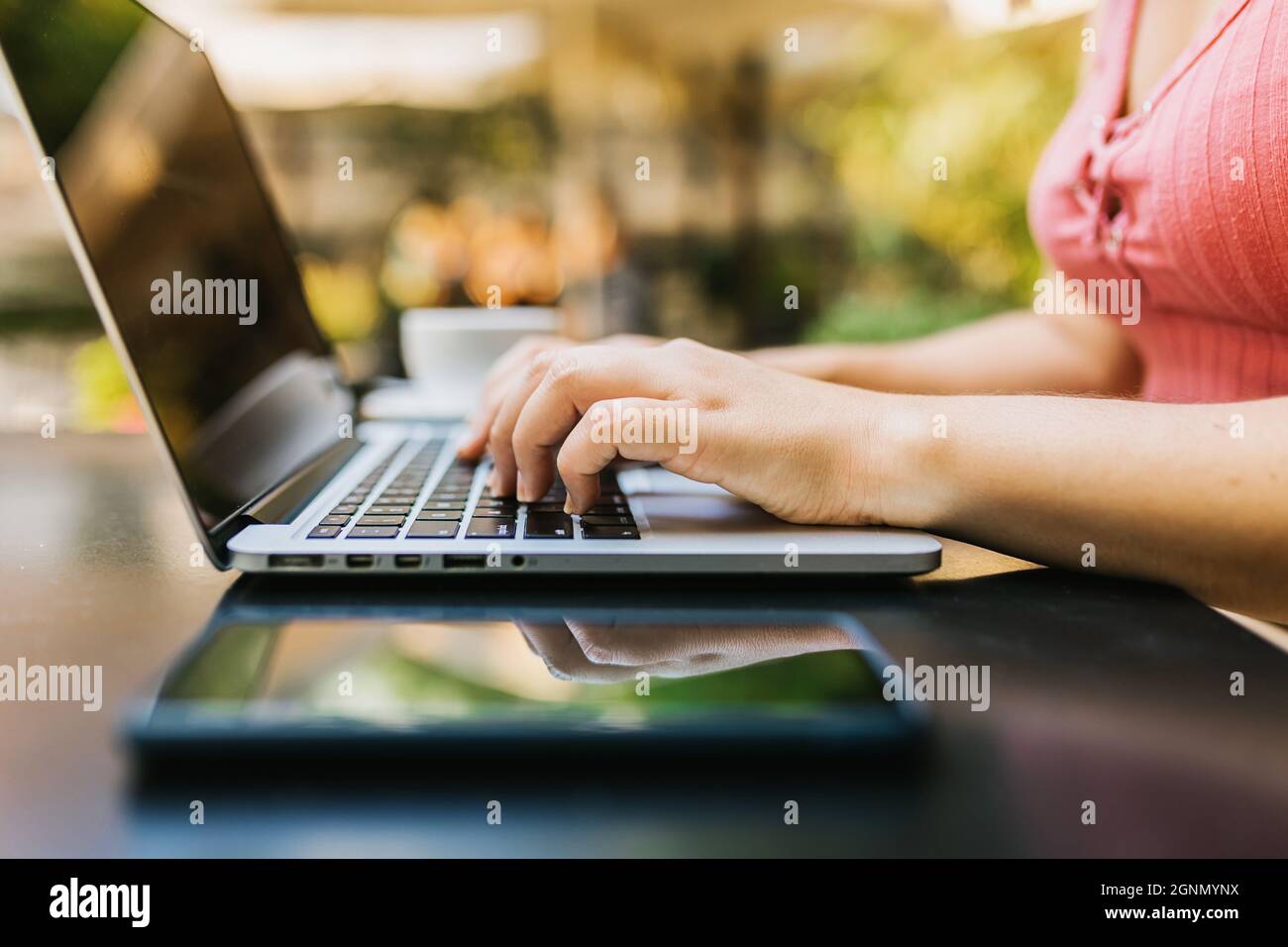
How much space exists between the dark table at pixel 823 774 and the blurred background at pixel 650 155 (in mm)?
2332

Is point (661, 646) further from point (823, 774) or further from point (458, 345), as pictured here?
point (458, 345)

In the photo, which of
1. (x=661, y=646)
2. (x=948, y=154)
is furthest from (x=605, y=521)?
(x=948, y=154)

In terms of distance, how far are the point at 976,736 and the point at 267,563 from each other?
0.32m

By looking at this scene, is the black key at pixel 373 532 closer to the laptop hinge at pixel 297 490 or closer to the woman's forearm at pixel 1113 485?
the laptop hinge at pixel 297 490

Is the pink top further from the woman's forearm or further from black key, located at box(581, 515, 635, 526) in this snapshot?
black key, located at box(581, 515, 635, 526)

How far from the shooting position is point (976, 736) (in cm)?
30

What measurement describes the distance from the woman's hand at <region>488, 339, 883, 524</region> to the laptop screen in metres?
0.19

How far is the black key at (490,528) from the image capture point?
18.1 inches

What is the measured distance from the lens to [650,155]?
5660 mm

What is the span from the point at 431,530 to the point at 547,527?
0.19ft

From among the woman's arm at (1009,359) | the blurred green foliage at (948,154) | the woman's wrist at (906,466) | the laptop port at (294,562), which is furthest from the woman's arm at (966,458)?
the blurred green foliage at (948,154)

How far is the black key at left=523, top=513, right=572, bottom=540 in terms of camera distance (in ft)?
1.52
